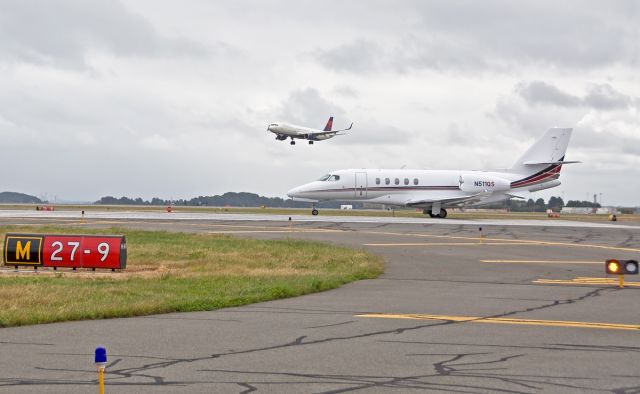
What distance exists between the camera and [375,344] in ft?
36.5

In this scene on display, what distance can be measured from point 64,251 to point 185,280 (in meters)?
4.61

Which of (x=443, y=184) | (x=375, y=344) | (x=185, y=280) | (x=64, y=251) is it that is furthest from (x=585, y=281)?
(x=443, y=184)

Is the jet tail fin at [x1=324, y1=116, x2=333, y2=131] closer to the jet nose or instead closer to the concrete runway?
the jet nose

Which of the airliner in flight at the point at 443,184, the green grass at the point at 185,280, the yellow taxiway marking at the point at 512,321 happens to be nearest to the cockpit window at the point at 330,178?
the airliner in flight at the point at 443,184

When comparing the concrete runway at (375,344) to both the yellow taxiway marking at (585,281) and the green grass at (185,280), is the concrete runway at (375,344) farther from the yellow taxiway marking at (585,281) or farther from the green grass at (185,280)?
the green grass at (185,280)

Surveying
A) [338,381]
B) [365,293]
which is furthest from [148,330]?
[365,293]

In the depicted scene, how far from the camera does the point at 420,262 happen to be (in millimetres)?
25891

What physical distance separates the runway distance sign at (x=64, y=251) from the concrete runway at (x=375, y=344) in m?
7.67

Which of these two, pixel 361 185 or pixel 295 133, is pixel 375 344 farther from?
pixel 295 133

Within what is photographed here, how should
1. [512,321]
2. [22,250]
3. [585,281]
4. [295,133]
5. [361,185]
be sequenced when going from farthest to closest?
[295,133] → [361,185] → [22,250] → [585,281] → [512,321]

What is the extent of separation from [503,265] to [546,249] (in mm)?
7822

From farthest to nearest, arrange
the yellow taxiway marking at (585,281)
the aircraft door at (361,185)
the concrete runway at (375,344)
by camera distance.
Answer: the aircraft door at (361,185)
the yellow taxiway marking at (585,281)
the concrete runway at (375,344)

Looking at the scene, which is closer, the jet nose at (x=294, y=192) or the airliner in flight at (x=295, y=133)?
the jet nose at (x=294, y=192)

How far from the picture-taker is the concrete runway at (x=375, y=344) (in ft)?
28.5
